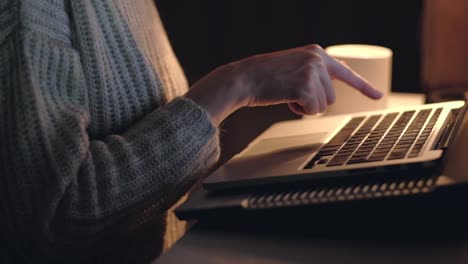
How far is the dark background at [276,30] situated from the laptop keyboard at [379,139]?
2.31 feet

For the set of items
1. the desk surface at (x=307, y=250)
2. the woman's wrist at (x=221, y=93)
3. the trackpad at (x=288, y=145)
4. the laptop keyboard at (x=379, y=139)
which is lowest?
the desk surface at (x=307, y=250)

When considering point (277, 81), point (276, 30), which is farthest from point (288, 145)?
point (276, 30)

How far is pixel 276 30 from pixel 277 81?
3.25ft

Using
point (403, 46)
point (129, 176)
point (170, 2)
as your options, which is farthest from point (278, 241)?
point (170, 2)

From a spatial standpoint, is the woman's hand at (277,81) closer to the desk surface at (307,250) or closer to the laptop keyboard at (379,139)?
the laptop keyboard at (379,139)

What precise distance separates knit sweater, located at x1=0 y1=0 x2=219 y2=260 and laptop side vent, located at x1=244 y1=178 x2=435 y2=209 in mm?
135

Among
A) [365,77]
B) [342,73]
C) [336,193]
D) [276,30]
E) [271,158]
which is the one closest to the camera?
[336,193]

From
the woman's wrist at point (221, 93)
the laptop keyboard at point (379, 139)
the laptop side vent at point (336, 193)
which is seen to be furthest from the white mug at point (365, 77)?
the laptop side vent at point (336, 193)

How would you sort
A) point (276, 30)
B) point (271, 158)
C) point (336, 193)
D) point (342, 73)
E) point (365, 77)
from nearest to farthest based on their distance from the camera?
point (336, 193), point (271, 158), point (342, 73), point (365, 77), point (276, 30)

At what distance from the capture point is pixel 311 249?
522mm

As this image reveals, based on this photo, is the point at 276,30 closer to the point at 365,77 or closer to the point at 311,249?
the point at 365,77

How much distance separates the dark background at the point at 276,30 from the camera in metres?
1.59

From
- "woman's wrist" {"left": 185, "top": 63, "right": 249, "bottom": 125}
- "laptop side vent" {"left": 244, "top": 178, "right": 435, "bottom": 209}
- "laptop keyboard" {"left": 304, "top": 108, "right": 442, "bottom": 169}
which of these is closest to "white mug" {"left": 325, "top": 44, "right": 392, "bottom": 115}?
"laptop keyboard" {"left": 304, "top": 108, "right": 442, "bottom": 169}

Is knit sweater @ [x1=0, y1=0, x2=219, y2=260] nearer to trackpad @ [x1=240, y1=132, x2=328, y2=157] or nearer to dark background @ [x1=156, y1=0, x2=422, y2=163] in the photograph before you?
trackpad @ [x1=240, y1=132, x2=328, y2=157]
